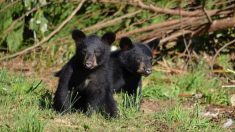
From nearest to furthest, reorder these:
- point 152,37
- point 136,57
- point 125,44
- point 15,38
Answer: point 136,57, point 125,44, point 152,37, point 15,38

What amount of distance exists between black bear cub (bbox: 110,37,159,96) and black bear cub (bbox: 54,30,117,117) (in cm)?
84

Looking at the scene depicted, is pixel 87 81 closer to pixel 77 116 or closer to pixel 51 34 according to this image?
pixel 77 116

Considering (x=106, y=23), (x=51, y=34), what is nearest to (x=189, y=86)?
(x=106, y=23)

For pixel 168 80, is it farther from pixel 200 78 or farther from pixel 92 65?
pixel 92 65

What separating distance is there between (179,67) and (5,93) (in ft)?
13.5

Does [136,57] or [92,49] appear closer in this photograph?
[92,49]

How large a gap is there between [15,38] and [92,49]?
4068mm

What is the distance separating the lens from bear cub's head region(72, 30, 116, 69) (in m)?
6.77

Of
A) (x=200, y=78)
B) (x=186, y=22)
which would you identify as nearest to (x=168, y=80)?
(x=200, y=78)

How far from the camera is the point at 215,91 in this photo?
29.0 ft

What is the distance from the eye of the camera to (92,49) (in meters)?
6.86

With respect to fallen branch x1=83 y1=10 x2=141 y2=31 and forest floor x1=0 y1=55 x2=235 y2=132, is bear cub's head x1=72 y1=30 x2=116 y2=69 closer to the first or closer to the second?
forest floor x1=0 y1=55 x2=235 y2=132

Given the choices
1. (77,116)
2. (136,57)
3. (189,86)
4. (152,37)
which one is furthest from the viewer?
Answer: (152,37)

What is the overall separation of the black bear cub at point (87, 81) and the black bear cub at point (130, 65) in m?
0.84
